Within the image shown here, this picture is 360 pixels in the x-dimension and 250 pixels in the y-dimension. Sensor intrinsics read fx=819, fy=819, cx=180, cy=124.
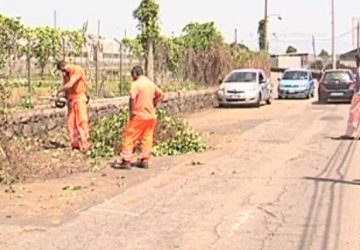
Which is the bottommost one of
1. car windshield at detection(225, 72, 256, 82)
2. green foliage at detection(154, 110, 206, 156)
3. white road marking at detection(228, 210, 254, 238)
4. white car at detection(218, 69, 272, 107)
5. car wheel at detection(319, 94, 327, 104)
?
white road marking at detection(228, 210, 254, 238)

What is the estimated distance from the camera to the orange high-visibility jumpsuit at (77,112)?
1639 cm

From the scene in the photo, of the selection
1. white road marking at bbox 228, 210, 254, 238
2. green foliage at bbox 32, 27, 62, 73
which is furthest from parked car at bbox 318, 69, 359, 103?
white road marking at bbox 228, 210, 254, 238

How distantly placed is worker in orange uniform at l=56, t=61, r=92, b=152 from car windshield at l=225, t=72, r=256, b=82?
18.5 meters

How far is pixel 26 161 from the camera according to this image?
523 inches

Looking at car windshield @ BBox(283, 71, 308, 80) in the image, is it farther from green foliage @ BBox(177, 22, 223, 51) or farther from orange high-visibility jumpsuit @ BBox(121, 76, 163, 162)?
orange high-visibility jumpsuit @ BBox(121, 76, 163, 162)

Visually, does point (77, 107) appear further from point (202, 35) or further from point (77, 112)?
point (202, 35)

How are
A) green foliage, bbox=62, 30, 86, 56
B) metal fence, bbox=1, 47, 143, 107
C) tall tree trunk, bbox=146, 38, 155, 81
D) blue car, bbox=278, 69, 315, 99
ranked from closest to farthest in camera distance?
metal fence, bbox=1, 47, 143, 107 < green foliage, bbox=62, 30, 86, 56 < tall tree trunk, bbox=146, 38, 155, 81 < blue car, bbox=278, 69, 315, 99

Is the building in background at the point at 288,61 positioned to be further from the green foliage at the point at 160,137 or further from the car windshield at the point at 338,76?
the green foliage at the point at 160,137

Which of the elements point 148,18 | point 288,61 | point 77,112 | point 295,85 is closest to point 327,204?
point 77,112

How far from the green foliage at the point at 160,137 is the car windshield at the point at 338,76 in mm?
20705

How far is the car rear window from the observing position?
3712 cm

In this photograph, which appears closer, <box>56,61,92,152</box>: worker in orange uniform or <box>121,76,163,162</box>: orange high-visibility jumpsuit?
<box>121,76,163,162</box>: orange high-visibility jumpsuit

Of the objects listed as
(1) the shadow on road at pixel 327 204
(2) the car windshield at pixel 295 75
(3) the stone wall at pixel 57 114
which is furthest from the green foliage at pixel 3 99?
(2) the car windshield at pixel 295 75

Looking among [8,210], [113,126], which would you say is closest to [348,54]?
[113,126]
